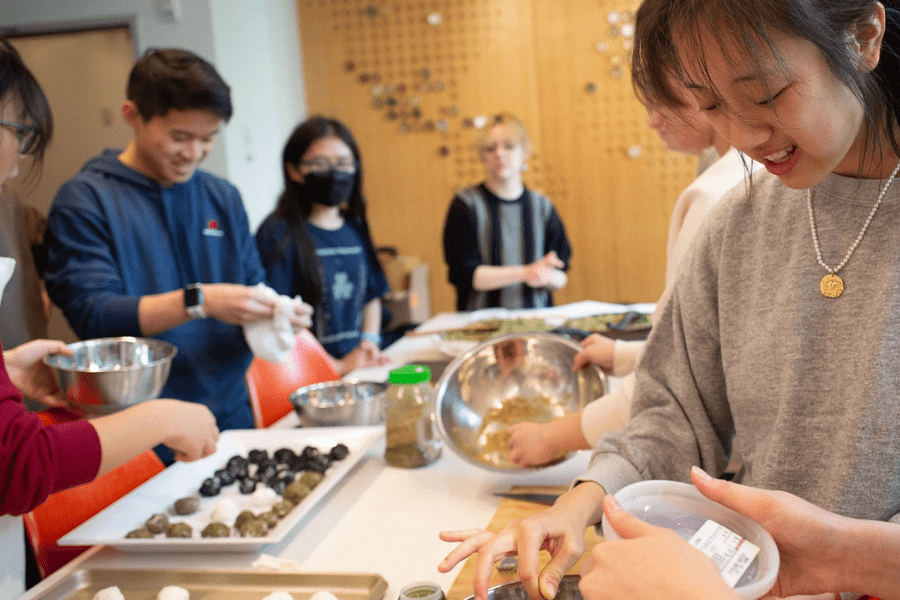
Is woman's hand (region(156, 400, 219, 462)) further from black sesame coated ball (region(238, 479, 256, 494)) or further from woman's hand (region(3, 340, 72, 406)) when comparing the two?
woman's hand (region(3, 340, 72, 406))

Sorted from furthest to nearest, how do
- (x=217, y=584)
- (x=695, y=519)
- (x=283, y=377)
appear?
(x=283, y=377), (x=217, y=584), (x=695, y=519)

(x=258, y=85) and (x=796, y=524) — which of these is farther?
(x=258, y=85)

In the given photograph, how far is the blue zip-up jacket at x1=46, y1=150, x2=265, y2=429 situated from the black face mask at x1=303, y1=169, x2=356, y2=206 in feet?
2.05

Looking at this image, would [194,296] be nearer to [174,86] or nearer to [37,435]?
[174,86]

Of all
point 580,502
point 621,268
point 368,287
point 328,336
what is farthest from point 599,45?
point 580,502

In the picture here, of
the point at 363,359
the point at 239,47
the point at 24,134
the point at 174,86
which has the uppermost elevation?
the point at 239,47

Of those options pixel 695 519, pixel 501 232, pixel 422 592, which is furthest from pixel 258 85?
pixel 695 519

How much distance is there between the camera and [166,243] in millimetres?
2254

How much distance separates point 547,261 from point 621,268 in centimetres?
204

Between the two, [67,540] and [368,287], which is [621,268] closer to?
[368,287]

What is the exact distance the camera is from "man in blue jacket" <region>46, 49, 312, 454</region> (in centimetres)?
200

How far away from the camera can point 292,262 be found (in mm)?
3102

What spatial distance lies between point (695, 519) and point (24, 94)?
1.22 metres

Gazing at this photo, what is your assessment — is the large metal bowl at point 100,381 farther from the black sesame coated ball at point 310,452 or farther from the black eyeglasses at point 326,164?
A: the black eyeglasses at point 326,164
